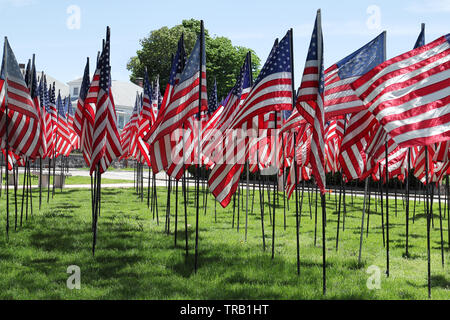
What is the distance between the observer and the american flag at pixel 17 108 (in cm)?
943

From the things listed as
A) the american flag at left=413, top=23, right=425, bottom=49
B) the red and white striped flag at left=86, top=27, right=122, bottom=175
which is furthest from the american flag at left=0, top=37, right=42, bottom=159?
the american flag at left=413, top=23, right=425, bottom=49

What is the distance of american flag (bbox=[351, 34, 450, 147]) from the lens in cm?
584

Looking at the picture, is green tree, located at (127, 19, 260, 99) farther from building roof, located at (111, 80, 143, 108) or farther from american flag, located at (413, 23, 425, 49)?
american flag, located at (413, 23, 425, 49)

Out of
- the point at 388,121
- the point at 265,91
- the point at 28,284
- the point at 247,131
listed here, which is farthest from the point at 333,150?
the point at 28,284

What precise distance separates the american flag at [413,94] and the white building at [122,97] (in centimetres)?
6778

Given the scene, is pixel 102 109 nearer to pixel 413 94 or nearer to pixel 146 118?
pixel 146 118

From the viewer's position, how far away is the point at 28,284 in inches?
268

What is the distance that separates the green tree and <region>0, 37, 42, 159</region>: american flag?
48.7 meters

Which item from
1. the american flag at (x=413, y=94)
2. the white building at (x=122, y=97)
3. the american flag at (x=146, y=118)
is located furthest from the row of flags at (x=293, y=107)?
the white building at (x=122, y=97)

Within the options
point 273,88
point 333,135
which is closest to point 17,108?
point 273,88

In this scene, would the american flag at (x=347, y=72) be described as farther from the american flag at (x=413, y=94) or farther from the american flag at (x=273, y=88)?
the american flag at (x=413, y=94)

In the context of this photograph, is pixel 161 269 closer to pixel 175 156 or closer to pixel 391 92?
pixel 175 156

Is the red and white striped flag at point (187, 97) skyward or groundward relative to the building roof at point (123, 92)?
groundward

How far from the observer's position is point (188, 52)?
5978 cm
